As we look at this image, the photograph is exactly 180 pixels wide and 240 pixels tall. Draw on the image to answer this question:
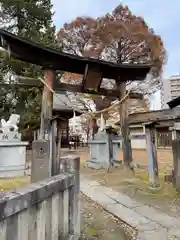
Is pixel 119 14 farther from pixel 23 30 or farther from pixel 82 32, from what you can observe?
pixel 23 30

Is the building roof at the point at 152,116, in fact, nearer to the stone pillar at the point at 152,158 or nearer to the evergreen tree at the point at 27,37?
the stone pillar at the point at 152,158

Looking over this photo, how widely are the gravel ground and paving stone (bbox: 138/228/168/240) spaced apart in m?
0.11

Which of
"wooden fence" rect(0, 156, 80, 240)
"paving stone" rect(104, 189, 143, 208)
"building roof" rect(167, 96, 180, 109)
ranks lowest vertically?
"paving stone" rect(104, 189, 143, 208)

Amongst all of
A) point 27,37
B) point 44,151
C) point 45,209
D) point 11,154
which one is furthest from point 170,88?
point 45,209

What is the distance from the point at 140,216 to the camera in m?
3.68

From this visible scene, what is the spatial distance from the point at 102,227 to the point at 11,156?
5894 mm

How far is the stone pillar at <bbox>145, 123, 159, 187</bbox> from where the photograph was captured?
5508mm

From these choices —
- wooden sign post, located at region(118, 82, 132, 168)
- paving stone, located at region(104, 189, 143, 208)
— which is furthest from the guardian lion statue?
paving stone, located at region(104, 189, 143, 208)

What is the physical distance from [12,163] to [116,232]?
6081 millimetres

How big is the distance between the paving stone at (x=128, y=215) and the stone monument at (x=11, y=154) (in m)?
4.99

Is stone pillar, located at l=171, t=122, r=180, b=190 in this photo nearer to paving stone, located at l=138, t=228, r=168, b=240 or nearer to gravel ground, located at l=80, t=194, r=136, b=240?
gravel ground, located at l=80, t=194, r=136, b=240

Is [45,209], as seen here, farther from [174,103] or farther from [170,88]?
[170,88]

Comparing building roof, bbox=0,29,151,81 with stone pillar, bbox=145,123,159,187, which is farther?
building roof, bbox=0,29,151,81

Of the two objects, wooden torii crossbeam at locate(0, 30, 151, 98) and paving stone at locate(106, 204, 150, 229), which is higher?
wooden torii crossbeam at locate(0, 30, 151, 98)
